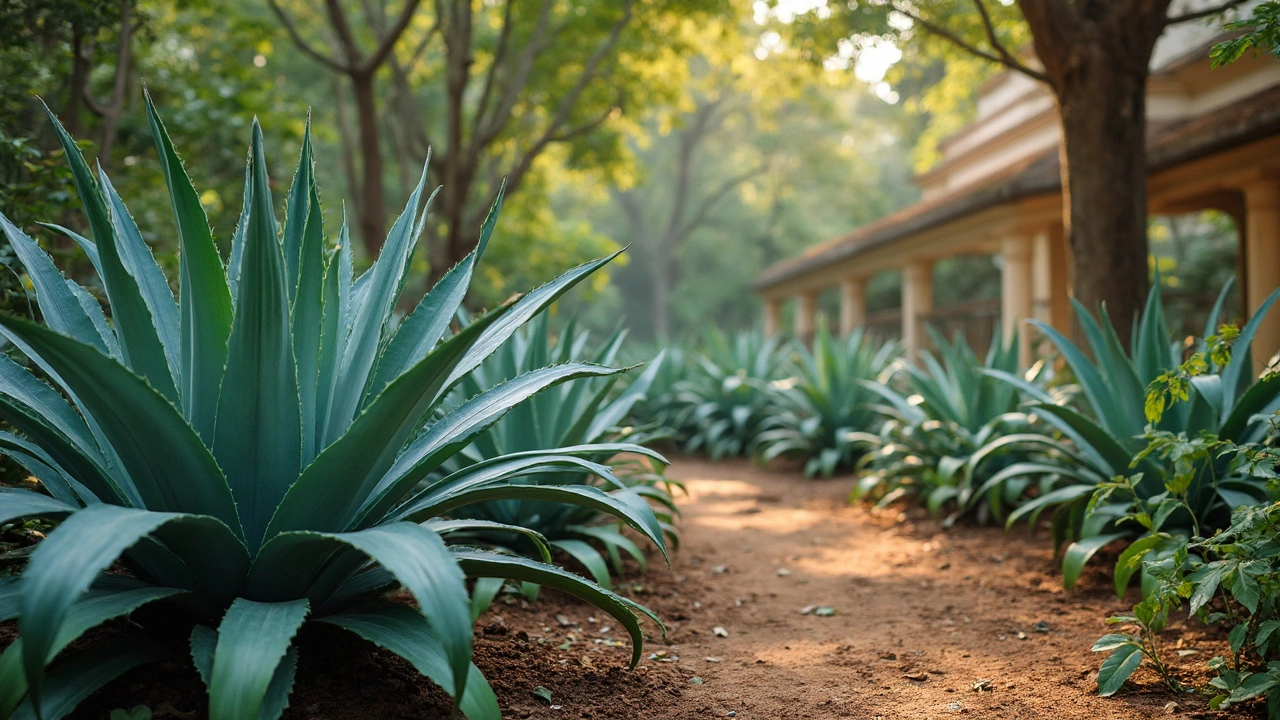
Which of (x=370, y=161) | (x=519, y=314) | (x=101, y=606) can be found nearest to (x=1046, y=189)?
(x=370, y=161)

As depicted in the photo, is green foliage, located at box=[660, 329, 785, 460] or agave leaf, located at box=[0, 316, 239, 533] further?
green foliage, located at box=[660, 329, 785, 460]

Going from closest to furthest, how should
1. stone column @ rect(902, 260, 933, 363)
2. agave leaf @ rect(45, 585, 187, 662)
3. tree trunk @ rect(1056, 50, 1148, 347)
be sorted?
1. agave leaf @ rect(45, 585, 187, 662)
2. tree trunk @ rect(1056, 50, 1148, 347)
3. stone column @ rect(902, 260, 933, 363)

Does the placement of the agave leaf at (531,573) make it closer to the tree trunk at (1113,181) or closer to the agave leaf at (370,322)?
the agave leaf at (370,322)

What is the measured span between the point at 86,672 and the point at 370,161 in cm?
734

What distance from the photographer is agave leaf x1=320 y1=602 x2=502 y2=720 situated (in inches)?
69.2

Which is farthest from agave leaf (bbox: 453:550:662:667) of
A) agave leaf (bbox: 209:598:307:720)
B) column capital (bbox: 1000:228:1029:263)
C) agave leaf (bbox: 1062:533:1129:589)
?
column capital (bbox: 1000:228:1029:263)

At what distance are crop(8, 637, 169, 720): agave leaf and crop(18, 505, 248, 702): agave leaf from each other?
1.06 feet

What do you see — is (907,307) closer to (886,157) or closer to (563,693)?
(563,693)

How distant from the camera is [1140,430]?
360 centimetres

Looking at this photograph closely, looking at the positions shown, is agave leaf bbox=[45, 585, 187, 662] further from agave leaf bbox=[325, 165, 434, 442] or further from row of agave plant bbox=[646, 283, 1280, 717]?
row of agave plant bbox=[646, 283, 1280, 717]

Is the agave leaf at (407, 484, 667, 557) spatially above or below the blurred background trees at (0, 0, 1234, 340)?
below

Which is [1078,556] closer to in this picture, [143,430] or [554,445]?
[554,445]

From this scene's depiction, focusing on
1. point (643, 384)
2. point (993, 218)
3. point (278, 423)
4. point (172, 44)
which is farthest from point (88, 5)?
point (993, 218)

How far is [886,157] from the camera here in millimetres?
46906
